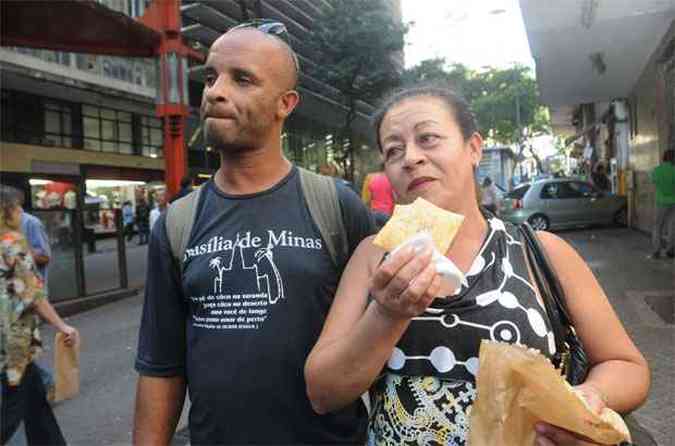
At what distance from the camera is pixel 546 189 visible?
18.6m

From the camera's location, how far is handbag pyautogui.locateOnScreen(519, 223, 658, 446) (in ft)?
4.99

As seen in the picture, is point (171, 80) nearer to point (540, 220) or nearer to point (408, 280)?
point (408, 280)

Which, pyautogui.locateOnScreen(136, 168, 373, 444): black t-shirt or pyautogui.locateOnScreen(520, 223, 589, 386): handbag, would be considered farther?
pyautogui.locateOnScreen(136, 168, 373, 444): black t-shirt

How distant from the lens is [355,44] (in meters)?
24.1

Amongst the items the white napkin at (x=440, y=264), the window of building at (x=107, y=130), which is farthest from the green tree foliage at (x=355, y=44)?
the white napkin at (x=440, y=264)

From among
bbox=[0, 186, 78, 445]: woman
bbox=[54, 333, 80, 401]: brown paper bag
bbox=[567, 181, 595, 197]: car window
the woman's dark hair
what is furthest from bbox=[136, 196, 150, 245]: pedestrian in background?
the woman's dark hair

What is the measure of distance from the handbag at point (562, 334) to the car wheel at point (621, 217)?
1907 centimetres

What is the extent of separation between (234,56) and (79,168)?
21.1 metres

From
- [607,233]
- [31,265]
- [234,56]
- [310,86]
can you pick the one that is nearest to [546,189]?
[607,233]

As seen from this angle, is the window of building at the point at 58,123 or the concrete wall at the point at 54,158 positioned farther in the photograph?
the window of building at the point at 58,123

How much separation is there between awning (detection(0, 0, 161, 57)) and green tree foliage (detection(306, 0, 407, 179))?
13.4 metres

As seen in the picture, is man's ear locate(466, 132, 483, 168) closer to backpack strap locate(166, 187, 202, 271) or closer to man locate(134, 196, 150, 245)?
backpack strap locate(166, 187, 202, 271)

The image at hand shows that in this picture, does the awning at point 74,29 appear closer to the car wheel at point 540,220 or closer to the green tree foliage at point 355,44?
the car wheel at point 540,220

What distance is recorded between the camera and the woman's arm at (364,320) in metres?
1.18
